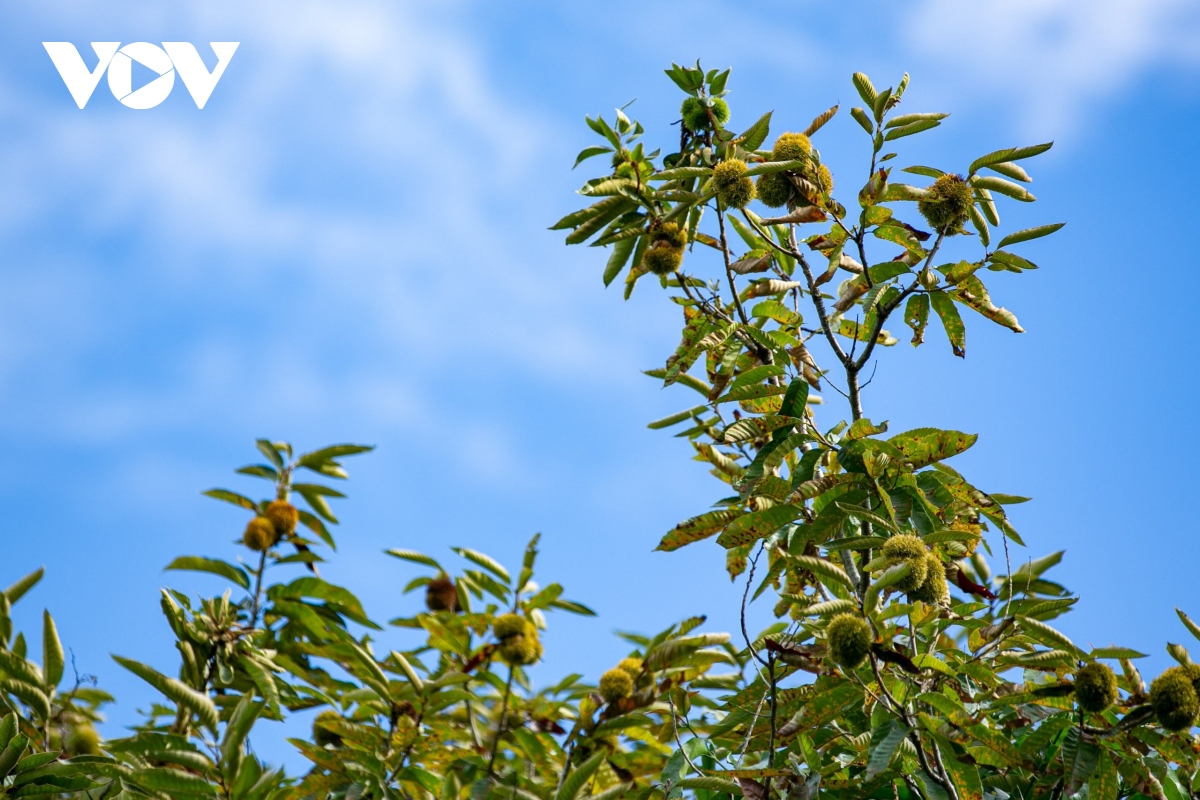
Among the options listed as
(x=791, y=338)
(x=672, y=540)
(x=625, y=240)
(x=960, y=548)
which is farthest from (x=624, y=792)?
(x=625, y=240)

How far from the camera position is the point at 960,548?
8.89ft

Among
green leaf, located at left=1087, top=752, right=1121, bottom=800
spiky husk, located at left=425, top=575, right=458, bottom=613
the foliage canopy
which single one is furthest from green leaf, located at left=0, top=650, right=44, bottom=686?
green leaf, located at left=1087, top=752, right=1121, bottom=800

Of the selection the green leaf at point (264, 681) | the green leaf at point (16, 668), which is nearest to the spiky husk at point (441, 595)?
the green leaf at point (264, 681)

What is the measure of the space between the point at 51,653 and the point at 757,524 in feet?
7.41

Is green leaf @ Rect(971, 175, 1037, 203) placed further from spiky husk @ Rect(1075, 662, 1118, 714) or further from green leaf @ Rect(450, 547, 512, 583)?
green leaf @ Rect(450, 547, 512, 583)

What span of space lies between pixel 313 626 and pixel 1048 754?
2699 millimetres

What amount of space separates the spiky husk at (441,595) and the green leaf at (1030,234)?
2655mm

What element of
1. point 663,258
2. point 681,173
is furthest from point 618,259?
point 681,173

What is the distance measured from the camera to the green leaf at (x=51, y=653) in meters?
3.23

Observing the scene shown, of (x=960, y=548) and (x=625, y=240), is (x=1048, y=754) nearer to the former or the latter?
(x=960, y=548)

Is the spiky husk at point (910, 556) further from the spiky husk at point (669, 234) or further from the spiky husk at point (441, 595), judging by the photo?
the spiky husk at point (441, 595)

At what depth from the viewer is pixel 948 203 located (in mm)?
2920

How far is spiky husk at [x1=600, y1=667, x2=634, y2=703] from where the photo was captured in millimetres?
3535

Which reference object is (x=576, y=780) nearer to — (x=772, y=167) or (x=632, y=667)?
(x=632, y=667)
